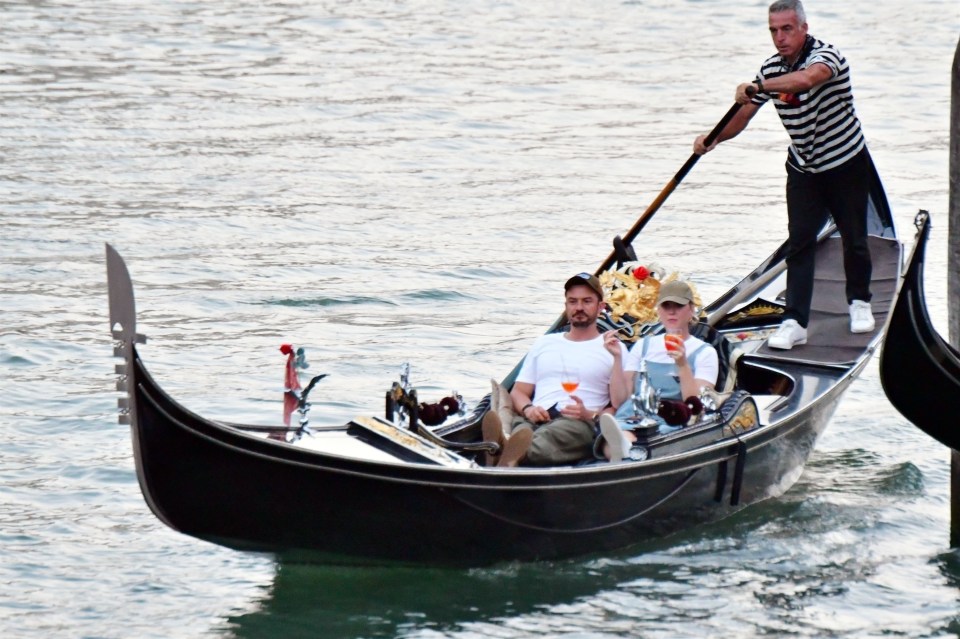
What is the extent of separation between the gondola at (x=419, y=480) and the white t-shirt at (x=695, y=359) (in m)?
0.11

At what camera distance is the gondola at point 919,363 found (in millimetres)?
5094

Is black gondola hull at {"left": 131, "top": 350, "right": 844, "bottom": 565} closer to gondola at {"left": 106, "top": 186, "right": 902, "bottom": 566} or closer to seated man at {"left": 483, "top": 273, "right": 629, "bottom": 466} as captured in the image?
gondola at {"left": 106, "top": 186, "right": 902, "bottom": 566}

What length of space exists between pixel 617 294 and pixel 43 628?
226cm

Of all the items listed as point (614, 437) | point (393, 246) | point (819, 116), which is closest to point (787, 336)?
point (819, 116)

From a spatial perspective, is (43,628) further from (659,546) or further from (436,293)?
(436,293)

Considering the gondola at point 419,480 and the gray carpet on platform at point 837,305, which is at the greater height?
the gray carpet on platform at point 837,305

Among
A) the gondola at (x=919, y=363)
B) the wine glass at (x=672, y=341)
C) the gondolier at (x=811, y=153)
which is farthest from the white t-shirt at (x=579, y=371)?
the gondolier at (x=811, y=153)

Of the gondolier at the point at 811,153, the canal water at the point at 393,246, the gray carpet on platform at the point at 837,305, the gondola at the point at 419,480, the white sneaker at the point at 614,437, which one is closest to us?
the gondola at the point at 419,480

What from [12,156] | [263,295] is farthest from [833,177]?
[12,156]

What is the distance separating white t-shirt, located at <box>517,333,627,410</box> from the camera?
18.1 feet

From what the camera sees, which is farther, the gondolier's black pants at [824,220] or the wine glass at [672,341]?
the gondolier's black pants at [824,220]

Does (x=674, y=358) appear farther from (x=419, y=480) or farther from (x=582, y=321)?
(x=419, y=480)

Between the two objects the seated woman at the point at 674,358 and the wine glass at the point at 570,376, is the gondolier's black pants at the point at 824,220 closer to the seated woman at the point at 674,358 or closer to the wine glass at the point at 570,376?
the seated woman at the point at 674,358

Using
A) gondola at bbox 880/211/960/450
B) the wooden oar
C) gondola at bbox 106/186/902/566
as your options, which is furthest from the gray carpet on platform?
gondola at bbox 880/211/960/450
